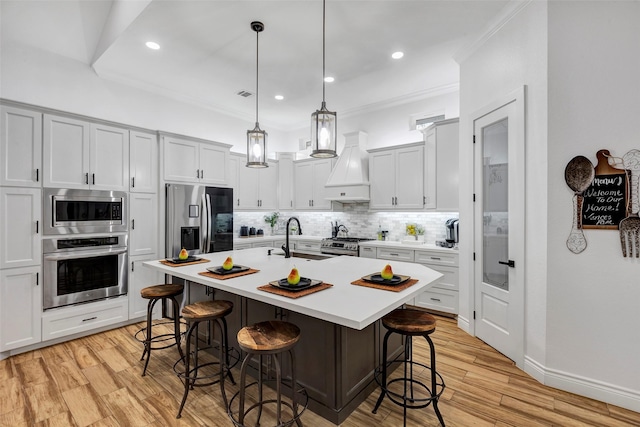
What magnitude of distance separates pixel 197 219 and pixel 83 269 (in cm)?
144

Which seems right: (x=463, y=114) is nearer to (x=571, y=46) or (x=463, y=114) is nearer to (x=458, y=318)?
(x=571, y=46)

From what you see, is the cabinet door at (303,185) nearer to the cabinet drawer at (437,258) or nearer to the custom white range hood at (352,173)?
the custom white range hood at (352,173)

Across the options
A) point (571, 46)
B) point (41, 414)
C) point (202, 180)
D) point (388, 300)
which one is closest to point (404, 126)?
point (571, 46)

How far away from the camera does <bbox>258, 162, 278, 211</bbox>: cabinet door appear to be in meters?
5.97

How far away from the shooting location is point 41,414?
7.20ft

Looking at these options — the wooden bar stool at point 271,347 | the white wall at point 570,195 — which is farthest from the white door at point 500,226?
the wooden bar stool at point 271,347

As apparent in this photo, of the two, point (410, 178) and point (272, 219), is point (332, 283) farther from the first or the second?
point (272, 219)

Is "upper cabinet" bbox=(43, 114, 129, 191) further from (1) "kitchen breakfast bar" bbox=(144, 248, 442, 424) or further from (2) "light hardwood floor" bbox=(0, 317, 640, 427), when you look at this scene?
(2) "light hardwood floor" bbox=(0, 317, 640, 427)

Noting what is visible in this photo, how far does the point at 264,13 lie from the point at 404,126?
306 cm

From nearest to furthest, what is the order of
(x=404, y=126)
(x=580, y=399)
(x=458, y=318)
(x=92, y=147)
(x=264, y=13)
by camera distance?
(x=580, y=399) → (x=264, y=13) → (x=92, y=147) → (x=458, y=318) → (x=404, y=126)

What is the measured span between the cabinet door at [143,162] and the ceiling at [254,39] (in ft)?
3.04

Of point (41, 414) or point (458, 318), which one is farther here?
point (458, 318)

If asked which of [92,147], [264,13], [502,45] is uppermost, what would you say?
[264,13]

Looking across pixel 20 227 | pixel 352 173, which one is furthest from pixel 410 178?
pixel 20 227
